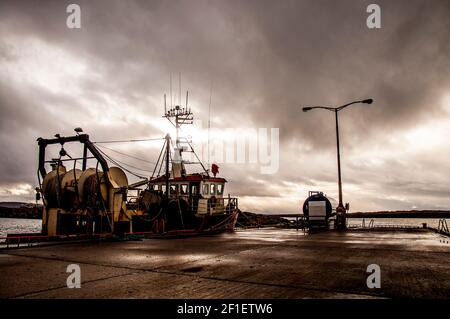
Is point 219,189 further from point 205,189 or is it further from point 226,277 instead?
point 226,277

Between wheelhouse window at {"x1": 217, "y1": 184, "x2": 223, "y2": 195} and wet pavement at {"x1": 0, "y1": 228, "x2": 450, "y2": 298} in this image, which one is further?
wheelhouse window at {"x1": 217, "y1": 184, "x2": 223, "y2": 195}

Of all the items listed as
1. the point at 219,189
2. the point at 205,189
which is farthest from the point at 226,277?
the point at 219,189

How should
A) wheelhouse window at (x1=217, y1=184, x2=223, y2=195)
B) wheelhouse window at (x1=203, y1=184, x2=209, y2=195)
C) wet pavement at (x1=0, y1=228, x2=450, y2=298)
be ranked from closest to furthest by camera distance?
wet pavement at (x1=0, y1=228, x2=450, y2=298)
wheelhouse window at (x1=203, y1=184, x2=209, y2=195)
wheelhouse window at (x1=217, y1=184, x2=223, y2=195)

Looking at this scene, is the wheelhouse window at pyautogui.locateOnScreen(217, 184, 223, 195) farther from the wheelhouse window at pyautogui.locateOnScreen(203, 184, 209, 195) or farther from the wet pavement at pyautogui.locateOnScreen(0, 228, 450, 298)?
the wet pavement at pyautogui.locateOnScreen(0, 228, 450, 298)

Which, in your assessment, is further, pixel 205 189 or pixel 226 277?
pixel 205 189

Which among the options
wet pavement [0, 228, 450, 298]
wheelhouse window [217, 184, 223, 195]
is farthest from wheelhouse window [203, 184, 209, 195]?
wet pavement [0, 228, 450, 298]

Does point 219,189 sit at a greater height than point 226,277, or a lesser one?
greater

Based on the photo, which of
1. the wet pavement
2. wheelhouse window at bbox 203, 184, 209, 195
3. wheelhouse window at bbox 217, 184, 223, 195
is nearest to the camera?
the wet pavement

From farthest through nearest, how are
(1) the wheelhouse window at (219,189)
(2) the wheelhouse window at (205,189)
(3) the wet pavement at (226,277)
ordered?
(1) the wheelhouse window at (219,189), (2) the wheelhouse window at (205,189), (3) the wet pavement at (226,277)

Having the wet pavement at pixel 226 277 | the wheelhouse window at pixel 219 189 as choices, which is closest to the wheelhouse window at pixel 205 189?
the wheelhouse window at pixel 219 189

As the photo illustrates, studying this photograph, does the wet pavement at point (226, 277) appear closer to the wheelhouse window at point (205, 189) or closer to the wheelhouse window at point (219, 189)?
the wheelhouse window at point (205, 189)
